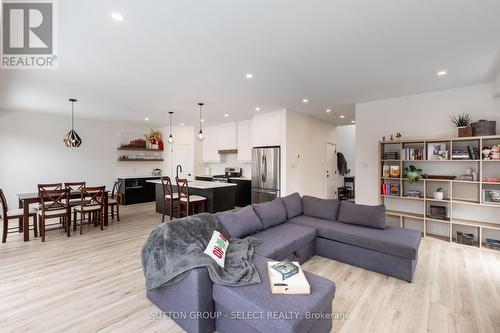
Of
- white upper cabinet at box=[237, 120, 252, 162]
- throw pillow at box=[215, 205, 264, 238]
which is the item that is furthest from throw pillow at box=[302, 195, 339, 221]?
white upper cabinet at box=[237, 120, 252, 162]

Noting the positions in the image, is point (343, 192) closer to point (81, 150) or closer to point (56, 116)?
point (81, 150)

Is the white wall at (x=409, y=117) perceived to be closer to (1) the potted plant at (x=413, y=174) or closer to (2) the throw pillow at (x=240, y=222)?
(1) the potted plant at (x=413, y=174)

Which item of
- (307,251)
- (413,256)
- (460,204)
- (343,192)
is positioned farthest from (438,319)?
(343,192)

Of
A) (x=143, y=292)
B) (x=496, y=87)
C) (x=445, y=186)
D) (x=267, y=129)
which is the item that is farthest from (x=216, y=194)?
(x=496, y=87)

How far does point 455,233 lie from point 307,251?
3.13 metres

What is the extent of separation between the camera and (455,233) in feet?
13.7

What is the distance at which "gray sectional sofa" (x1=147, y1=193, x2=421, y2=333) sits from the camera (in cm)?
157

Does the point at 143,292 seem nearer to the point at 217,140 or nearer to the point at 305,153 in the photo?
the point at 305,153

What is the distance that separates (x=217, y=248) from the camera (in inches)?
84.8

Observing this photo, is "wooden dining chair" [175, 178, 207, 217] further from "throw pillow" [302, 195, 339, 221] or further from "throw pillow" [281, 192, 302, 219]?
"throw pillow" [302, 195, 339, 221]

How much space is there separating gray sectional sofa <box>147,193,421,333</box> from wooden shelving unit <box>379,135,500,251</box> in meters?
1.66

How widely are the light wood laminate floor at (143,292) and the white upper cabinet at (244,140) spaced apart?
420 centimetres

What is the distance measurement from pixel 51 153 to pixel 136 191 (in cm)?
253

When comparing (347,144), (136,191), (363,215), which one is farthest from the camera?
(347,144)
